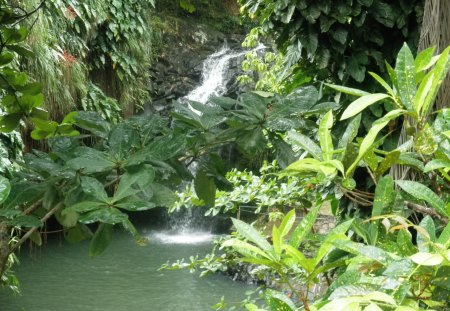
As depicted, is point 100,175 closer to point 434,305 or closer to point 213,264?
point 434,305

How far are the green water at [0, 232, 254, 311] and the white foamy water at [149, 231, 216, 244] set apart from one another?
696 mm

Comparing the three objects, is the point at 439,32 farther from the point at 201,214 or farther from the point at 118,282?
the point at 201,214

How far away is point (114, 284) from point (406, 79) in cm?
493

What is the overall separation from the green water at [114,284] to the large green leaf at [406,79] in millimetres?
4154

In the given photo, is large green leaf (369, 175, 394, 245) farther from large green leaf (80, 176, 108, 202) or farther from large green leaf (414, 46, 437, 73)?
large green leaf (80, 176, 108, 202)

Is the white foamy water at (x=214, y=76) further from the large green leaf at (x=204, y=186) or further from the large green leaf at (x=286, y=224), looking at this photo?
the large green leaf at (x=286, y=224)

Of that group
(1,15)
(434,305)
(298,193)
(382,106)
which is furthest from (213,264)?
(434,305)

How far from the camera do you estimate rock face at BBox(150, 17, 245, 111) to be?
9.08 m

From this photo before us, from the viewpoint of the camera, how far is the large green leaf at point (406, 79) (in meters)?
0.75

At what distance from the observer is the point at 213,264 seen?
224cm

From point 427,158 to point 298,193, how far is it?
1.53 m

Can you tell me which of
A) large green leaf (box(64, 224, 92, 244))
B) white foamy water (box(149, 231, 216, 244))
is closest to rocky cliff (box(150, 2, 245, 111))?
white foamy water (box(149, 231, 216, 244))

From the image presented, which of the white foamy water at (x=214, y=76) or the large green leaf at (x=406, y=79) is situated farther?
the white foamy water at (x=214, y=76)

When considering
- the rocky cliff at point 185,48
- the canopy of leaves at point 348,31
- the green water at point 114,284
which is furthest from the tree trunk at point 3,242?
the rocky cliff at point 185,48
